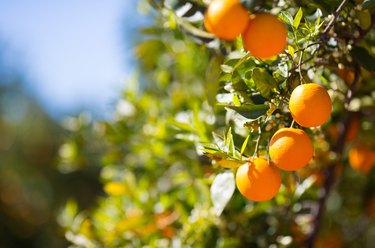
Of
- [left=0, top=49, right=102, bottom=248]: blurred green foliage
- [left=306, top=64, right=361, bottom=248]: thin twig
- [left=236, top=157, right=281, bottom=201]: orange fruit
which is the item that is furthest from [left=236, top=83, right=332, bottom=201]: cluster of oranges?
[left=0, top=49, right=102, bottom=248]: blurred green foliage

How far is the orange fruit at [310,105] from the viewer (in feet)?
2.03

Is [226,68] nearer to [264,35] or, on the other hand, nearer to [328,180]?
[264,35]

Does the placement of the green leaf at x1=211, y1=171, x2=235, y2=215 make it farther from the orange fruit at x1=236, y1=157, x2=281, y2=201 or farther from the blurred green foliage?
the blurred green foliage

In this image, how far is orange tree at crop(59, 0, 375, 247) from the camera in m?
0.65

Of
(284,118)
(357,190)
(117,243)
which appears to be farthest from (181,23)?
(357,190)

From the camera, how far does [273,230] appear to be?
1146 millimetres

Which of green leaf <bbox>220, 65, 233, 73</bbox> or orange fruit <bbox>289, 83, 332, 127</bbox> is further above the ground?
orange fruit <bbox>289, 83, 332, 127</bbox>

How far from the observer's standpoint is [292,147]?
Answer: 0.63 metres

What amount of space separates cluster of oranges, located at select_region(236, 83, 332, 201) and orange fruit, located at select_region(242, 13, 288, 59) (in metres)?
0.07

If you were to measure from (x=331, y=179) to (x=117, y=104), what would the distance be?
2.64 feet

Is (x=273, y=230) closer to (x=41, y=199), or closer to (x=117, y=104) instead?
(x=117, y=104)

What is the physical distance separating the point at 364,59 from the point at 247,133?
247mm

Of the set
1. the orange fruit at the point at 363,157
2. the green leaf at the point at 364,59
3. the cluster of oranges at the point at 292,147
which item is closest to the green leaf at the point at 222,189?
the cluster of oranges at the point at 292,147

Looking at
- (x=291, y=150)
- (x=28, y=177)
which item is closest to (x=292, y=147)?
(x=291, y=150)
